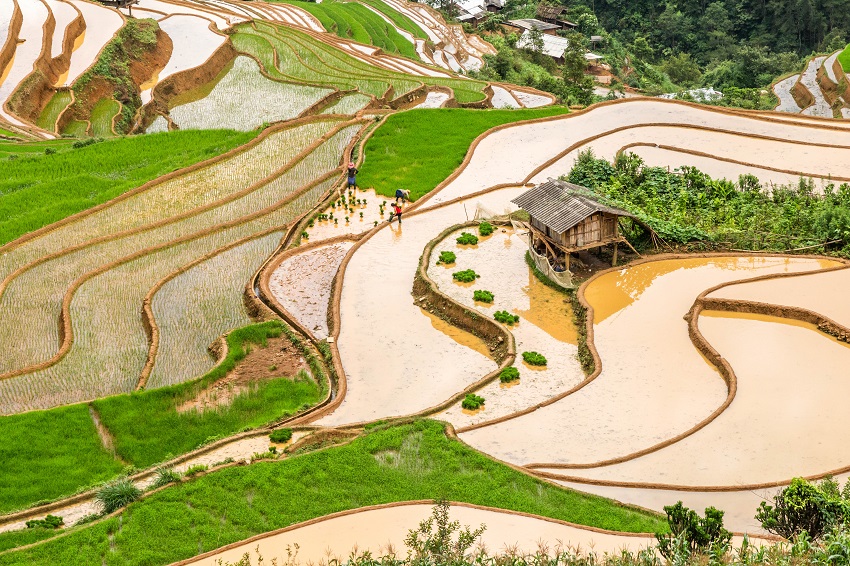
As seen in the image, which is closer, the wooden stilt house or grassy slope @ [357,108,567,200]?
the wooden stilt house

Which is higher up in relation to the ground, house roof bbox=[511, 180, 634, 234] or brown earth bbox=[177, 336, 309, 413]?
house roof bbox=[511, 180, 634, 234]

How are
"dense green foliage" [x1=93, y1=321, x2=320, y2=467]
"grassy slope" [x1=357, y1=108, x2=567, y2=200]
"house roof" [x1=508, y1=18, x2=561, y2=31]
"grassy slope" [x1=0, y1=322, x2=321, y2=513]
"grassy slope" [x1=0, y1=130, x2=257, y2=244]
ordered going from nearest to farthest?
"grassy slope" [x1=0, y1=322, x2=321, y2=513] < "dense green foliage" [x1=93, y1=321, x2=320, y2=467] < "grassy slope" [x1=0, y1=130, x2=257, y2=244] < "grassy slope" [x1=357, y1=108, x2=567, y2=200] < "house roof" [x1=508, y1=18, x2=561, y2=31]

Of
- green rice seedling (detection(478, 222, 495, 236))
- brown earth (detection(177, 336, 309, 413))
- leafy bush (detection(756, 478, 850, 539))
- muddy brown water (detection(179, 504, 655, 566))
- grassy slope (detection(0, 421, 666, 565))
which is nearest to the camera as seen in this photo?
leafy bush (detection(756, 478, 850, 539))

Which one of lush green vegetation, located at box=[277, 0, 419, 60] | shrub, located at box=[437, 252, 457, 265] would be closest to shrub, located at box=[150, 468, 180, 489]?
shrub, located at box=[437, 252, 457, 265]

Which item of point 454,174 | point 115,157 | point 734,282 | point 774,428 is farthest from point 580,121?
point 774,428

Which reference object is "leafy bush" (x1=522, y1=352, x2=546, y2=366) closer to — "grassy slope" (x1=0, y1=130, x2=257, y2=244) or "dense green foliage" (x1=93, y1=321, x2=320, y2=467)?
"dense green foliage" (x1=93, y1=321, x2=320, y2=467)

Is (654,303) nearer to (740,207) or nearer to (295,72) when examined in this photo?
(740,207)

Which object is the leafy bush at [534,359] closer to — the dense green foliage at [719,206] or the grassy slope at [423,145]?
the dense green foliage at [719,206]
